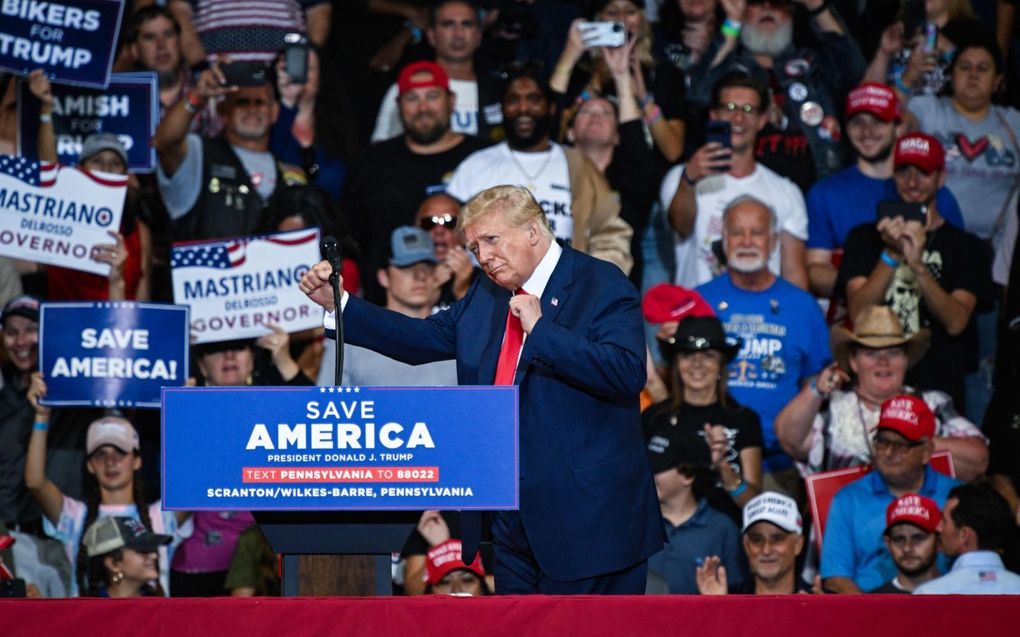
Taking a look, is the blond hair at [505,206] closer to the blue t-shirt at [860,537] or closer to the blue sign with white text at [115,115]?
the blue t-shirt at [860,537]

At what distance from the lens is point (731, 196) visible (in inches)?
319

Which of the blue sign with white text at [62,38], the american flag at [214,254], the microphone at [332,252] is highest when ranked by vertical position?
the blue sign with white text at [62,38]

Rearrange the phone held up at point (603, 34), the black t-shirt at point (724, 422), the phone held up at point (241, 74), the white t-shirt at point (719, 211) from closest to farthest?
the black t-shirt at point (724, 422) → the phone held up at point (241, 74) → the white t-shirt at point (719, 211) → the phone held up at point (603, 34)

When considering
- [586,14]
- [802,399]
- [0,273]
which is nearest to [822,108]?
[586,14]

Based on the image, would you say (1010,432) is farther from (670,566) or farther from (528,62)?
(528,62)

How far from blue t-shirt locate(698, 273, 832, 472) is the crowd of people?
1cm

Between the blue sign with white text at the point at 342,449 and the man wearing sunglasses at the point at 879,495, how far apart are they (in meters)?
3.09

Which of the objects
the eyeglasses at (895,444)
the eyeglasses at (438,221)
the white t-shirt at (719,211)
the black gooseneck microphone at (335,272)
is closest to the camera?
the black gooseneck microphone at (335,272)

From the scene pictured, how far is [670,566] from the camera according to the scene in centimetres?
658

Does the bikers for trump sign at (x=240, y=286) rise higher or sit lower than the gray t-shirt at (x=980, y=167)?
lower

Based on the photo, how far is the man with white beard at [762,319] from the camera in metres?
7.47

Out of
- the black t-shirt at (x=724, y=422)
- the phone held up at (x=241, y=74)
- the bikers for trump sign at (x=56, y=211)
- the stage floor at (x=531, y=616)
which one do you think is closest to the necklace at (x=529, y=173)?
the phone held up at (x=241, y=74)

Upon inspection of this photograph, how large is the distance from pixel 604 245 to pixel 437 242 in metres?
0.85

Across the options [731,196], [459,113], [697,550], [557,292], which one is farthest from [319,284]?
[459,113]
